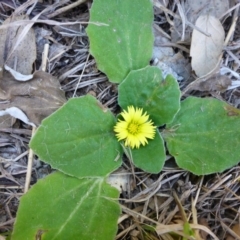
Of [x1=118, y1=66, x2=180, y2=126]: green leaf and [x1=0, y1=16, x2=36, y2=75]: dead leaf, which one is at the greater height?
[x1=0, y1=16, x2=36, y2=75]: dead leaf

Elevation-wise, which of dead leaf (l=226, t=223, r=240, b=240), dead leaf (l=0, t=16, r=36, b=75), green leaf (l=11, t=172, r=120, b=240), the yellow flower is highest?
dead leaf (l=0, t=16, r=36, b=75)

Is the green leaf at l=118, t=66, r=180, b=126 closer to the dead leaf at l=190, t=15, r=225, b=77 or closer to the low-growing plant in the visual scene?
the low-growing plant

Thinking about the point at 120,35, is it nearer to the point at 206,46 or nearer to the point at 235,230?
the point at 206,46

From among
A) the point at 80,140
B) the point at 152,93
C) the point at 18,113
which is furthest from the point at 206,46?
A: the point at 18,113

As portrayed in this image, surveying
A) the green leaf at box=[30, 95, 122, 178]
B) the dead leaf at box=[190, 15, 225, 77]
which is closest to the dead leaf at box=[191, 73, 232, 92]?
the dead leaf at box=[190, 15, 225, 77]

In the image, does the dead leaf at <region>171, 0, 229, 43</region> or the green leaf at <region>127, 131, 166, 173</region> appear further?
the dead leaf at <region>171, 0, 229, 43</region>

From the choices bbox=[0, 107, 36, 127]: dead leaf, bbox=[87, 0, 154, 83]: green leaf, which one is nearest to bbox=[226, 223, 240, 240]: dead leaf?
bbox=[87, 0, 154, 83]: green leaf

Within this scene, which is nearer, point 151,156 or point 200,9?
point 151,156

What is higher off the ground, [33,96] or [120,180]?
[33,96]

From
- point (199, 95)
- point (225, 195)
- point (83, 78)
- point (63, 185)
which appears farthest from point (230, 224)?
point (83, 78)
